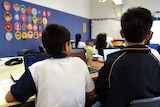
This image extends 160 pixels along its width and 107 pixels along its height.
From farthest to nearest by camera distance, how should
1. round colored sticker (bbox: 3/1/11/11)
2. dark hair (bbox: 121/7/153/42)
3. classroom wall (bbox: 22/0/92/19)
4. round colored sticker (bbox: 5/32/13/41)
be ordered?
classroom wall (bbox: 22/0/92/19) → round colored sticker (bbox: 5/32/13/41) → round colored sticker (bbox: 3/1/11/11) → dark hair (bbox: 121/7/153/42)

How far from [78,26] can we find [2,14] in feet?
11.9

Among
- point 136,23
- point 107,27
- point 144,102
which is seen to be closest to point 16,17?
point 136,23

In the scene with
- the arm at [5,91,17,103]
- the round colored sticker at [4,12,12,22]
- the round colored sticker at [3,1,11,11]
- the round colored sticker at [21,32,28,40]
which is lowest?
the arm at [5,91,17,103]

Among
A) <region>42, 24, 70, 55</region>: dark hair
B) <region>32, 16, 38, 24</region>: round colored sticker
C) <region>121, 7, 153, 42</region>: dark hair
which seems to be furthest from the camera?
<region>32, 16, 38, 24</region>: round colored sticker

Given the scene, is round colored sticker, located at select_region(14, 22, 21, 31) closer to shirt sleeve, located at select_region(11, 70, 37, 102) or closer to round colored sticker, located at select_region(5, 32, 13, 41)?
round colored sticker, located at select_region(5, 32, 13, 41)

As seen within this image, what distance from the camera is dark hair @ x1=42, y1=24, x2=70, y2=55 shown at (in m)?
1.04

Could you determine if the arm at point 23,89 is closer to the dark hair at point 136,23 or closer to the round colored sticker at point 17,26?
the dark hair at point 136,23

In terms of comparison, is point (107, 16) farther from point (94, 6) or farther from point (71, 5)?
point (71, 5)

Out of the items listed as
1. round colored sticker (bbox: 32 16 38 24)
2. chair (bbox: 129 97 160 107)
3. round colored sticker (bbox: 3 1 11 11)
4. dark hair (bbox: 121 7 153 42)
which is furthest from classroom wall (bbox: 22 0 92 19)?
chair (bbox: 129 97 160 107)

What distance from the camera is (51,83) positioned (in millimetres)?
989

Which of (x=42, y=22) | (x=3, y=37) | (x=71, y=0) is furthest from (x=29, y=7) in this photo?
(x=71, y=0)

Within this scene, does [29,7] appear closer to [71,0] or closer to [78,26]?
[71,0]

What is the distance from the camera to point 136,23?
92 cm

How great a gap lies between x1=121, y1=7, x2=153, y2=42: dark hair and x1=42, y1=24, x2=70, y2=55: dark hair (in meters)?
0.39
